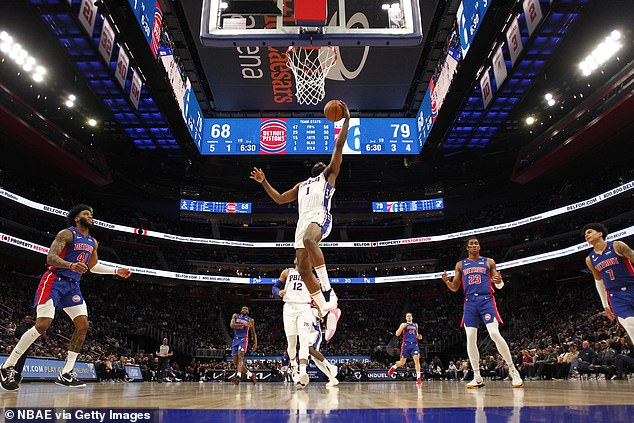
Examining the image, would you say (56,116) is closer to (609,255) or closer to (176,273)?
(176,273)

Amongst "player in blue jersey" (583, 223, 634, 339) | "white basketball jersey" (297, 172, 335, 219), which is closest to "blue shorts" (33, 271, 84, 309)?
"white basketball jersey" (297, 172, 335, 219)

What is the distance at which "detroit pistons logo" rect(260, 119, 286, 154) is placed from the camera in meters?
20.6

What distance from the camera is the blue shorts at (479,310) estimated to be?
7.00 meters

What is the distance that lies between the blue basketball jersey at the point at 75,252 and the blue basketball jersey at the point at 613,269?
22.3 ft

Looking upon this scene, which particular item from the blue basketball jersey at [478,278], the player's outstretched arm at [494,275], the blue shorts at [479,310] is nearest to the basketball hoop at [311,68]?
the blue basketball jersey at [478,278]

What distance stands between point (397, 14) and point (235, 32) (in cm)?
268

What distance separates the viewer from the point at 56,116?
25438 mm

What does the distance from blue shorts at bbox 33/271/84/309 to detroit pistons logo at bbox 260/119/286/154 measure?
1470cm

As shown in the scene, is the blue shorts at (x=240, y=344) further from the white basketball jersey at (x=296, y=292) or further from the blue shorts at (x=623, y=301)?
the blue shorts at (x=623, y=301)

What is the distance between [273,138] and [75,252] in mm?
14979

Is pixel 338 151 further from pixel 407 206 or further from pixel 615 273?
pixel 407 206

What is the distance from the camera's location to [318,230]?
5543 mm

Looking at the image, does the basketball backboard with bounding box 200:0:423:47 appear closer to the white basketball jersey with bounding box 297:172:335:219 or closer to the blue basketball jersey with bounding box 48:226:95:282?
the white basketball jersey with bounding box 297:172:335:219

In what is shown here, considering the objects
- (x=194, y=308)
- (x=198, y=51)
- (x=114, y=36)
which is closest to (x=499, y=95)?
(x=198, y=51)
